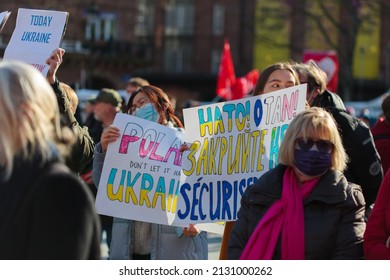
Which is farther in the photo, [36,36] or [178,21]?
[178,21]

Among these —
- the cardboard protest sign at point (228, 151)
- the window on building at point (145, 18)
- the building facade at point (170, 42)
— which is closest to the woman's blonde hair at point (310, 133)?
the cardboard protest sign at point (228, 151)

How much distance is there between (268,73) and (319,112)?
1577 mm

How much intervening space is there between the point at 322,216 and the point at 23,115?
1710mm

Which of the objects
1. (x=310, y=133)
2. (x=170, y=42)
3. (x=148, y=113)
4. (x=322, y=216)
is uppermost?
(x=310, y=133)

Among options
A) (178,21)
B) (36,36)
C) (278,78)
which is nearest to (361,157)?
(278,78)

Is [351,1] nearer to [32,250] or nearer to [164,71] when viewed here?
[164,71]

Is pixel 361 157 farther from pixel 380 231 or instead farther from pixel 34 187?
pixel 34 187

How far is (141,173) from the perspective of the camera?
20.5 ft

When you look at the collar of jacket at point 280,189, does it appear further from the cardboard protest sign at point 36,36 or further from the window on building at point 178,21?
the window on building at point 178,21

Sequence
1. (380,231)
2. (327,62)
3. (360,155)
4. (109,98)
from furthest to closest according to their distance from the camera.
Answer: (327,62)
(109,98)
(360,155)
(380,231)

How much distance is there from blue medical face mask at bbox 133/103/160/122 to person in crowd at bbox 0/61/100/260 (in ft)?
9.93

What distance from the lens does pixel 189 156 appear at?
6.12 m

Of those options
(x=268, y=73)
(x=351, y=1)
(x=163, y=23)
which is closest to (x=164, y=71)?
(x=163, y=23)

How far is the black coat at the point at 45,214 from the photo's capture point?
3.29 m
